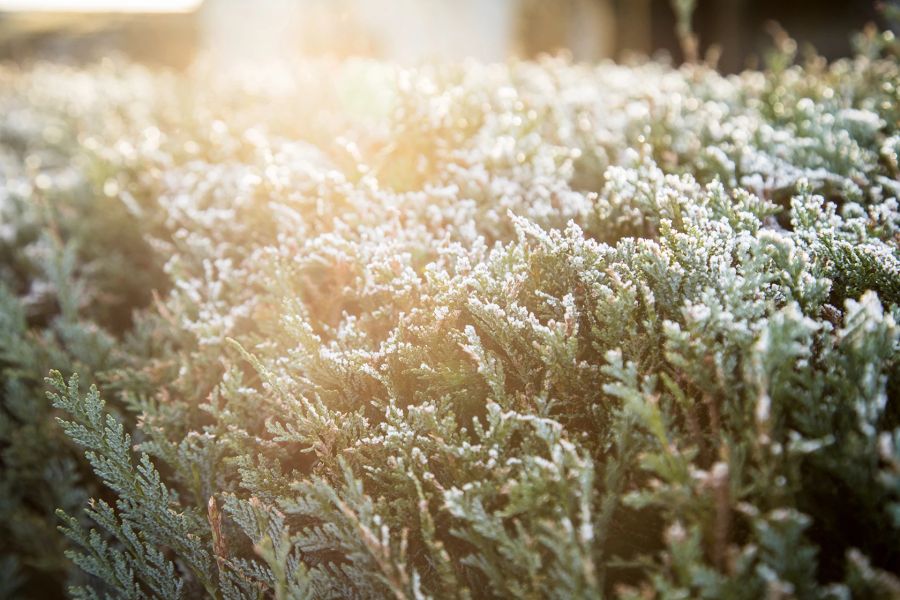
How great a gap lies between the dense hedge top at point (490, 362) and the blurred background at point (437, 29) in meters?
7.19

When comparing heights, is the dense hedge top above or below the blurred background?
below

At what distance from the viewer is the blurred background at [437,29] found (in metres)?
13.3

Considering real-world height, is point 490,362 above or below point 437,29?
below

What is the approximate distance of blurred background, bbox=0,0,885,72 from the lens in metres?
13.3

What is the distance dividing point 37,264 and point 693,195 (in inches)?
154

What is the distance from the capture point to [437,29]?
17.3m

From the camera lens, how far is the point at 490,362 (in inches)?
74.8

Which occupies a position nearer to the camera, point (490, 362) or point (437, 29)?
point (490, 362)

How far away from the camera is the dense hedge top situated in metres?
1.54

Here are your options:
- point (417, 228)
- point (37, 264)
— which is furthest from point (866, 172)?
point (37, 264)

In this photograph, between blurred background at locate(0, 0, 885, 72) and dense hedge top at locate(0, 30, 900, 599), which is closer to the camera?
dense hedge top at locate(0, 30, 900, 599)

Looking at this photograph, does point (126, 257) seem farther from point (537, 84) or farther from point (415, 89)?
point (537, 84)

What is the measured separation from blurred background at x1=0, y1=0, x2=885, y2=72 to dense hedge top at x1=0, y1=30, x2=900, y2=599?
719 cm

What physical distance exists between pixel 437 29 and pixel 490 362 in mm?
17216
